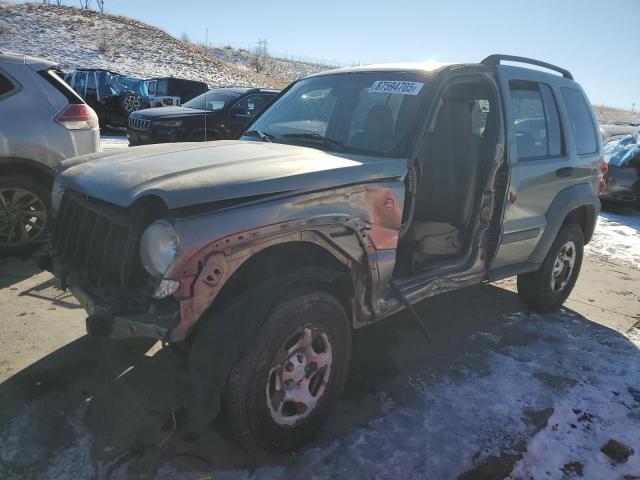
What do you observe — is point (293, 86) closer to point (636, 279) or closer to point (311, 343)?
point (311, 343)

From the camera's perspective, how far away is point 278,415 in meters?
2.38

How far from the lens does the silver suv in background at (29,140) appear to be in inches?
175

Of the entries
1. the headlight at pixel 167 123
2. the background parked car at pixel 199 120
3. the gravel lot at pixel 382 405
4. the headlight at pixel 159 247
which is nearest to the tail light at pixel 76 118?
the gravel lot at pixel 382 405

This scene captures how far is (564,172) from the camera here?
4145mm

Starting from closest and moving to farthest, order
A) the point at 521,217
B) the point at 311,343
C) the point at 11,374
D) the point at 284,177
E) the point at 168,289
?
the point at 168,289 → the point at 284,177 → the point at 311,343 → the point at 11,374 → the point at 521,217

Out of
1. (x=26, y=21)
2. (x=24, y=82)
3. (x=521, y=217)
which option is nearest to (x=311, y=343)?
(x=521, y=217)

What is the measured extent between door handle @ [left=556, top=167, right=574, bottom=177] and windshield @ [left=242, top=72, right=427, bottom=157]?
66.6 inches

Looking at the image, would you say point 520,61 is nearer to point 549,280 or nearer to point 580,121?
point 580,121

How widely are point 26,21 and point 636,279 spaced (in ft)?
120

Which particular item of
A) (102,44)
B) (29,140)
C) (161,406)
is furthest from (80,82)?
(102,44)

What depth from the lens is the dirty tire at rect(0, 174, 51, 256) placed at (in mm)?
4477

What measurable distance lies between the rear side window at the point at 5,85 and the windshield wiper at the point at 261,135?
2478mm

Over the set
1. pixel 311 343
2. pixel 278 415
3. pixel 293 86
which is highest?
pixel 293 86

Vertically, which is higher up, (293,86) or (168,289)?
(293,86)
